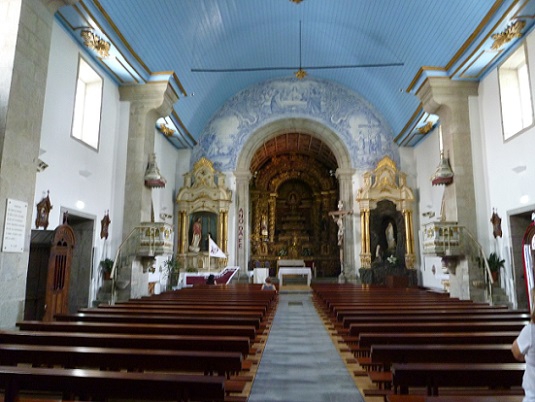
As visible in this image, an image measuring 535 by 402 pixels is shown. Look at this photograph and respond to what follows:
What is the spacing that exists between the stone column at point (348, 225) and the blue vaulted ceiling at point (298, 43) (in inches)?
98.7

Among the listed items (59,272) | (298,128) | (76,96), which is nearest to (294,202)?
(298,128)

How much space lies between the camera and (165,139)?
15523 mm

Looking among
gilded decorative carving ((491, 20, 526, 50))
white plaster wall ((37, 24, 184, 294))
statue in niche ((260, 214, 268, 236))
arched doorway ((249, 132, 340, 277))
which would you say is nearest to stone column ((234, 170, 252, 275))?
arched doorway ((249, 132, 340, 277))

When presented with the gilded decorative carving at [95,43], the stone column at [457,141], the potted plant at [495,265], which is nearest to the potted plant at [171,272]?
the gilded decorative carving at [95,43]

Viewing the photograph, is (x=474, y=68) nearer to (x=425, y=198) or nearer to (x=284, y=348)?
(x=425, y=198)

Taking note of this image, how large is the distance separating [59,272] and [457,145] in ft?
32.9

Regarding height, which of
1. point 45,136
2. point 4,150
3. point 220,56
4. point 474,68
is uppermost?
point 220,56

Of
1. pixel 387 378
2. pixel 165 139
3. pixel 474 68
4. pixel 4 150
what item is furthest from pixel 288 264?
pixel 387 378

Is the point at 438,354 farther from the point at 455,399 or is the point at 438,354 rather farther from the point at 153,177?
the point at 153,177

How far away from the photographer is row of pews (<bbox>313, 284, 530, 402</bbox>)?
2.43m

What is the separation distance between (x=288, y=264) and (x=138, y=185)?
9.48 meters

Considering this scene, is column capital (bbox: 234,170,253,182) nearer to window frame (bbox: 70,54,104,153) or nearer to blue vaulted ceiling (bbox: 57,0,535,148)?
blue vaulted ceiling (bbox: 57,0,535,148)

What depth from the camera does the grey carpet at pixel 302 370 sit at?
11.2 ft

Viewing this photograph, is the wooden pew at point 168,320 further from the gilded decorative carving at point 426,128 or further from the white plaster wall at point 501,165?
the gilded decorative carving at point 426,128
